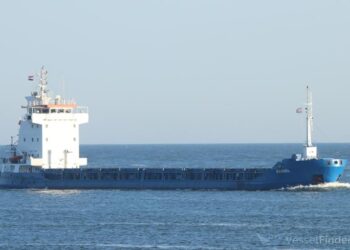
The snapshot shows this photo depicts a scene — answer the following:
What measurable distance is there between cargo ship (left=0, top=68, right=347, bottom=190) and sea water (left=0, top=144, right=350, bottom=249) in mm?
1583

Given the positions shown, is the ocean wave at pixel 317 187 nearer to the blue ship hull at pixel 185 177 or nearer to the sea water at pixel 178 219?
the sea water at pixel 178 219

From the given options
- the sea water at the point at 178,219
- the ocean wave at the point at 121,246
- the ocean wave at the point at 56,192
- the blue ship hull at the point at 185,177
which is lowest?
the ocean wave at the point at 121,246

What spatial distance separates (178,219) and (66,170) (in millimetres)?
26241

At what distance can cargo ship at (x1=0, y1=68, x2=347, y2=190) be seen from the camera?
84.4 m

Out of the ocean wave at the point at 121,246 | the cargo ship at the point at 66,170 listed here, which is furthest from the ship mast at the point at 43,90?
the ocean wave at the point at 121,246

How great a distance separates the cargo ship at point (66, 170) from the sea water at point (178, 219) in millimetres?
1583

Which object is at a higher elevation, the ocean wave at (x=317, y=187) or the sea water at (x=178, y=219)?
the ocean wave at (x=317, y=187)

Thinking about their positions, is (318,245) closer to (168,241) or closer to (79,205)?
(168,241)

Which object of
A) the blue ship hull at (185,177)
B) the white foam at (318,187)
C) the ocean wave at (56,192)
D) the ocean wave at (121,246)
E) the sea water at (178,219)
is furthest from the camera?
the ocean wave at (56,192)

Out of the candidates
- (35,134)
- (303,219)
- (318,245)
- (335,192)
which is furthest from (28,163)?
(318,245)

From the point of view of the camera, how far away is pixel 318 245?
173 ft

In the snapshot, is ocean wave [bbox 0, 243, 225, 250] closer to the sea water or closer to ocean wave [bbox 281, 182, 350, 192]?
the sea water

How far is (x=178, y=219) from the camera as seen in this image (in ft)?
209

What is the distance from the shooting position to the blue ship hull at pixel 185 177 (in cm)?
7931
